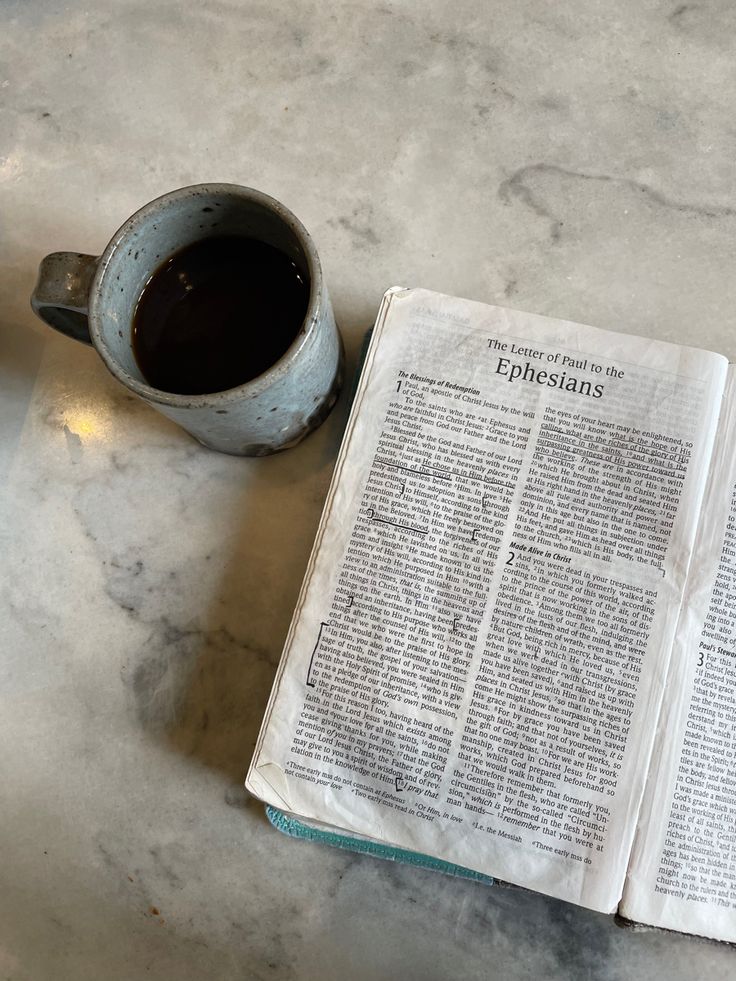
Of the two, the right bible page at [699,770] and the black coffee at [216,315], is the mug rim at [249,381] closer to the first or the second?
the black coffee at [216,315]

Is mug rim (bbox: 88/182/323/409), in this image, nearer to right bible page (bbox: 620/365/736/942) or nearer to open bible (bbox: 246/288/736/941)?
open bible (bbox: 246/288/736/941)

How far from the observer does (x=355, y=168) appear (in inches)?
23.0

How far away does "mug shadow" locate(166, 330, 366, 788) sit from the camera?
1.75 ft

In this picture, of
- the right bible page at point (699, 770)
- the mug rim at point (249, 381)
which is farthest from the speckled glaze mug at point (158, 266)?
the right bible page at point (699, 770)

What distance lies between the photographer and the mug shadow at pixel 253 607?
53 centimetres

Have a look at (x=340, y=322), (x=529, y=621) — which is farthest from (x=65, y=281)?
(x=529, y=621)

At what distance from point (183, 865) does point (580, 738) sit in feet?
0.91

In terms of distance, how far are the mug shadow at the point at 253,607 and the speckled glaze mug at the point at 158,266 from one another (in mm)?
47

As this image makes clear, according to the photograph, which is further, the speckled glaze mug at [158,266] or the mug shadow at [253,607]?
the mug shadow at [253,607]

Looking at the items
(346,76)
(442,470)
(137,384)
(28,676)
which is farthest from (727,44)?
(28,676)

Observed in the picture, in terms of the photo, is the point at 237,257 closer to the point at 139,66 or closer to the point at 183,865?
the point at 139,66

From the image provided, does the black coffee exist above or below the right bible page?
above

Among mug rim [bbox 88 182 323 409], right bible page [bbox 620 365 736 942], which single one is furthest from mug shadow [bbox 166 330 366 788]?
right bible page [bbox 620 365 736 942]

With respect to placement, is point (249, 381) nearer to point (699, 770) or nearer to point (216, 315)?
point (216, 315)
